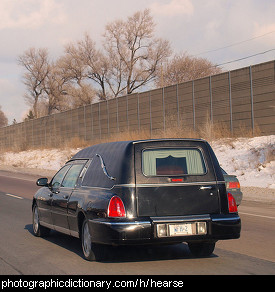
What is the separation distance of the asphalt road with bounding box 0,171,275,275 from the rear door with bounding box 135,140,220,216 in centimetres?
79

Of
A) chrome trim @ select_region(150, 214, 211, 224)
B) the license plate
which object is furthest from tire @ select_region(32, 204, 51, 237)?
the license plate

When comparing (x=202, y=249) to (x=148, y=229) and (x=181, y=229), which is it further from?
(x=148, y=229)

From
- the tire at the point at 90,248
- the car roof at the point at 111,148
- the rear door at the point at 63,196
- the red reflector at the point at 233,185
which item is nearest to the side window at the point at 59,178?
the rear door at the point at 63,196

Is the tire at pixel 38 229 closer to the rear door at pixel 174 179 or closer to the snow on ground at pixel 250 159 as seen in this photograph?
the rear door at pixel 174 179

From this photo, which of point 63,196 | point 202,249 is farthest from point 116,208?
point 63,196

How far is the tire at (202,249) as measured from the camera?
820cm

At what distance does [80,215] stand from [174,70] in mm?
66580

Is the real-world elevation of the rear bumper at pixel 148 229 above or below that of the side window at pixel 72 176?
below

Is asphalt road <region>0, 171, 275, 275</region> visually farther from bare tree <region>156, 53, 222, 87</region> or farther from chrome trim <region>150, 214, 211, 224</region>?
bare tree <region>156, 53, 222, 87</region>

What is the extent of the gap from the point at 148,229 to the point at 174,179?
0.86m

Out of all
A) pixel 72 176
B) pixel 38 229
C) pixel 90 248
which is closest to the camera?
pixel 90 248

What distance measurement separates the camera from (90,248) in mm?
7691
